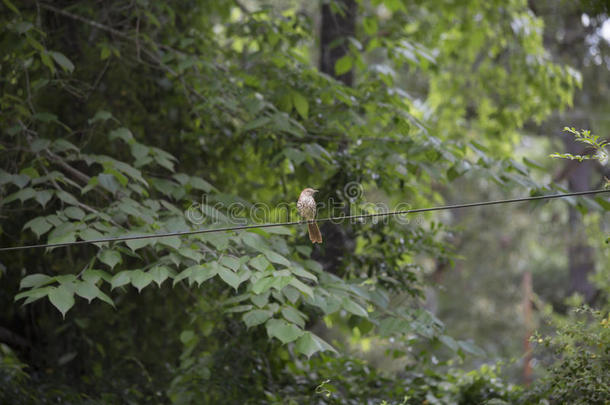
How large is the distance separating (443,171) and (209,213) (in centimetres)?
178

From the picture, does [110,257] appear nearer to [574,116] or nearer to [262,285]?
[262,285]

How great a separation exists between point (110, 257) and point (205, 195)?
1.06 m

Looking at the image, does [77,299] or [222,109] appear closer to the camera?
[222,109]

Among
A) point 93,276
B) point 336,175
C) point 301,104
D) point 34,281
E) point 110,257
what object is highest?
point 301,104

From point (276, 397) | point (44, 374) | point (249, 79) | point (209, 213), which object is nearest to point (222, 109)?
point (249, 79)

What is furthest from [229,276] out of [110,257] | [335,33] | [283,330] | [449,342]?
[335,33]

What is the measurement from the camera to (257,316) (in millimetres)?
3193

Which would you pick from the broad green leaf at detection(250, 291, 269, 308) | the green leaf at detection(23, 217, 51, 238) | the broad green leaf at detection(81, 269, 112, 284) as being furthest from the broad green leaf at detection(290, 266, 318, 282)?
the green leaf at detection(23, 217, 51, 238)

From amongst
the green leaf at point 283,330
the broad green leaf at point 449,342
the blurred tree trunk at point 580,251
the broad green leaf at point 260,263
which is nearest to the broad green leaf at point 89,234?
the broad green leaf at point 260,263

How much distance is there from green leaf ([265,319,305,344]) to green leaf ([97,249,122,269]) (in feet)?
2.64

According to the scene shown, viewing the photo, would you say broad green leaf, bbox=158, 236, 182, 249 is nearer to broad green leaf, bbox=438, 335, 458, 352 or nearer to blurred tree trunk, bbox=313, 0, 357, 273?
blurred tree trunk, bbox=313, 0, 357, 273

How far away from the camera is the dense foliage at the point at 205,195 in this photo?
12.0ft

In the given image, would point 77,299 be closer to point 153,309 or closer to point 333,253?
point 153,309

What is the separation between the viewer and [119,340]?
5102 mm
